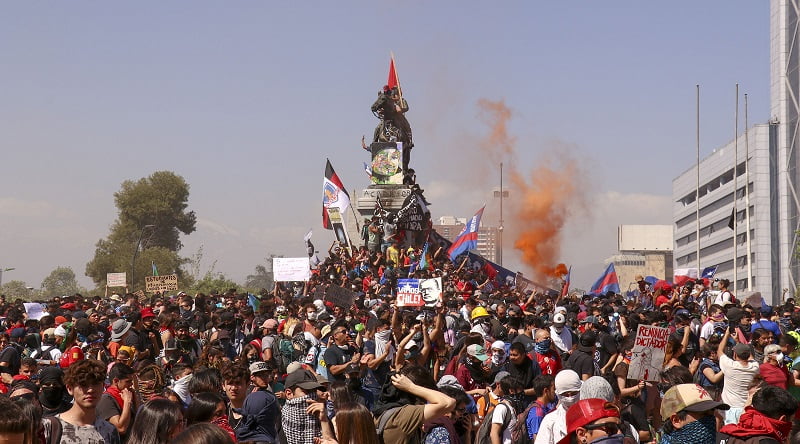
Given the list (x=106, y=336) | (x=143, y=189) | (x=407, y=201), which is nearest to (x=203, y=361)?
(x=106, y=336)

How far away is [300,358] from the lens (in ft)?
50.0

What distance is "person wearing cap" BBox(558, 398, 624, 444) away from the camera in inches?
237

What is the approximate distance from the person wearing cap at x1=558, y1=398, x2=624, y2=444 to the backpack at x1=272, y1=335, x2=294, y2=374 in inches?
353

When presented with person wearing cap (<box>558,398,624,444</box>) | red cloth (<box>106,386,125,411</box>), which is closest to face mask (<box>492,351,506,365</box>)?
red cloth (<box>106,386,125,411</box>)

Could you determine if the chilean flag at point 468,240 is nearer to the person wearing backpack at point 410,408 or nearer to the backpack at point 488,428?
the backpack at point 488,428

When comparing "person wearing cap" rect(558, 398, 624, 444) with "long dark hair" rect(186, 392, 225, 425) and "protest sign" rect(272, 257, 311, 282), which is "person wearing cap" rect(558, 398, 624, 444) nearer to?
"long dark hair" rect(186, 392, 225, 425)

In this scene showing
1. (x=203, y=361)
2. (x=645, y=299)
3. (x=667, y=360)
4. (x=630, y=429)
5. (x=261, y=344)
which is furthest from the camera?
(x=645, y=299)

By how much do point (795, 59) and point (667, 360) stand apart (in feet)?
292

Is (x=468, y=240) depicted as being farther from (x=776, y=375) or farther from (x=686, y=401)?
(x=686, y=401)

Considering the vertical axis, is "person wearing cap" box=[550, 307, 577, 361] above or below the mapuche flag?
below

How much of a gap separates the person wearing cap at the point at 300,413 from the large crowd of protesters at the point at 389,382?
0.01 m

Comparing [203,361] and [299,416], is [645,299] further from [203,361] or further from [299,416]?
[299,416]

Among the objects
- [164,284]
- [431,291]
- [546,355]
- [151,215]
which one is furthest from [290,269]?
[151,215]

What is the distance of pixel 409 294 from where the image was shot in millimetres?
24297
